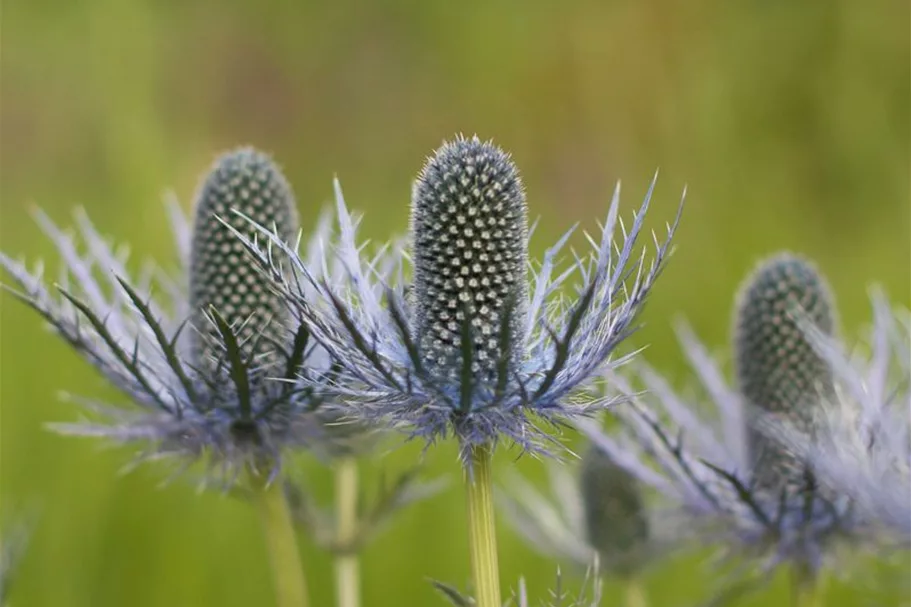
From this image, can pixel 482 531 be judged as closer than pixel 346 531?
Yes

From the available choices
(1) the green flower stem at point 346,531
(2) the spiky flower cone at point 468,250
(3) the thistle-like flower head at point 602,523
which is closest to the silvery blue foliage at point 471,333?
(2) the spiky flower cone at point 468,250

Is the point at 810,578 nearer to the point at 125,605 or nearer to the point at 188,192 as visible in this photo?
the point at 125,605

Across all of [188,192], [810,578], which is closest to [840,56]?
[188,192]

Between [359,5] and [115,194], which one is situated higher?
[359,5]

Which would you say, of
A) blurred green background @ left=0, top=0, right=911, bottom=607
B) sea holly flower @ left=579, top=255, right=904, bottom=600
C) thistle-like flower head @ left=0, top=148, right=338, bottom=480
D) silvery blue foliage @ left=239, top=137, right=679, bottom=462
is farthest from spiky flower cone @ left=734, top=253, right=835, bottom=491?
blurred green background @ left=0, top=0, right=911, bottom=607

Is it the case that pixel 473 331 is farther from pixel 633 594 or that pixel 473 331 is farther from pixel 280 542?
pixel 633 594

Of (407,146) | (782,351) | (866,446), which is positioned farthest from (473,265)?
(407,146)
